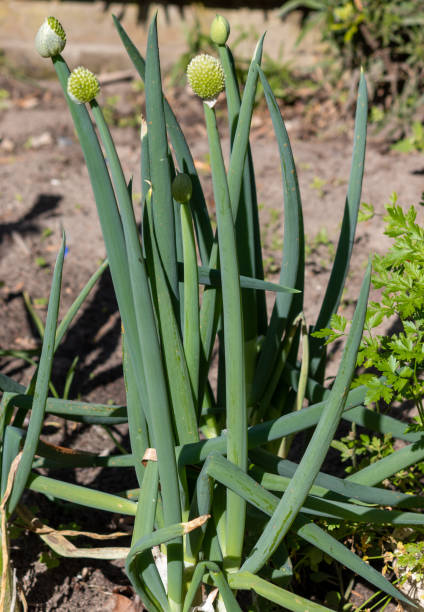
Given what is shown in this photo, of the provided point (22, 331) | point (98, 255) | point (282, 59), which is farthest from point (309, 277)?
point (282, 59)

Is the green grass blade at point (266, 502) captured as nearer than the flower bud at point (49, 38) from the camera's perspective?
No

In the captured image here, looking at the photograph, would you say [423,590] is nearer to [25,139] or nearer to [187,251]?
[187,251]

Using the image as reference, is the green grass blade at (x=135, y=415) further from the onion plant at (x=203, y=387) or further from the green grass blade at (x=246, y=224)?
the green grass blade at (x=246, y=224)

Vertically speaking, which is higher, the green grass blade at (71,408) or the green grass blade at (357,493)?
the green grass blade at (71,408)

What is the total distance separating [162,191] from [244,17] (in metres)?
3.44

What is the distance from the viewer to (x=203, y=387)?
1.17 m

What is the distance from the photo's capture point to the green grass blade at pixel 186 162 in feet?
3.68

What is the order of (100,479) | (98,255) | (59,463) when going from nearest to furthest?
(59,463)
(100,479)
(98,255)

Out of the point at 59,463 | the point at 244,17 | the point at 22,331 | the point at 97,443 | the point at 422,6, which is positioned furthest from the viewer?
the point at 244,17

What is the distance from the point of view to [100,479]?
1.73 m

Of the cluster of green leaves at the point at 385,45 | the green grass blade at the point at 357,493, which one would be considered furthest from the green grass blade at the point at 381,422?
the cluster of green leaves at the point at 385,45

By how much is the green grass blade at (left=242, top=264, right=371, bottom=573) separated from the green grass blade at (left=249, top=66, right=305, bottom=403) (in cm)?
32

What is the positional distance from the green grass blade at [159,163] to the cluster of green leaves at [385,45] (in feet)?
7.91

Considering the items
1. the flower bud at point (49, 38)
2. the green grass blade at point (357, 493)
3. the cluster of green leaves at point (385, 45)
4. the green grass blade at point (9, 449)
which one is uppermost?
the cluster of green leaves at point (385, 45)
